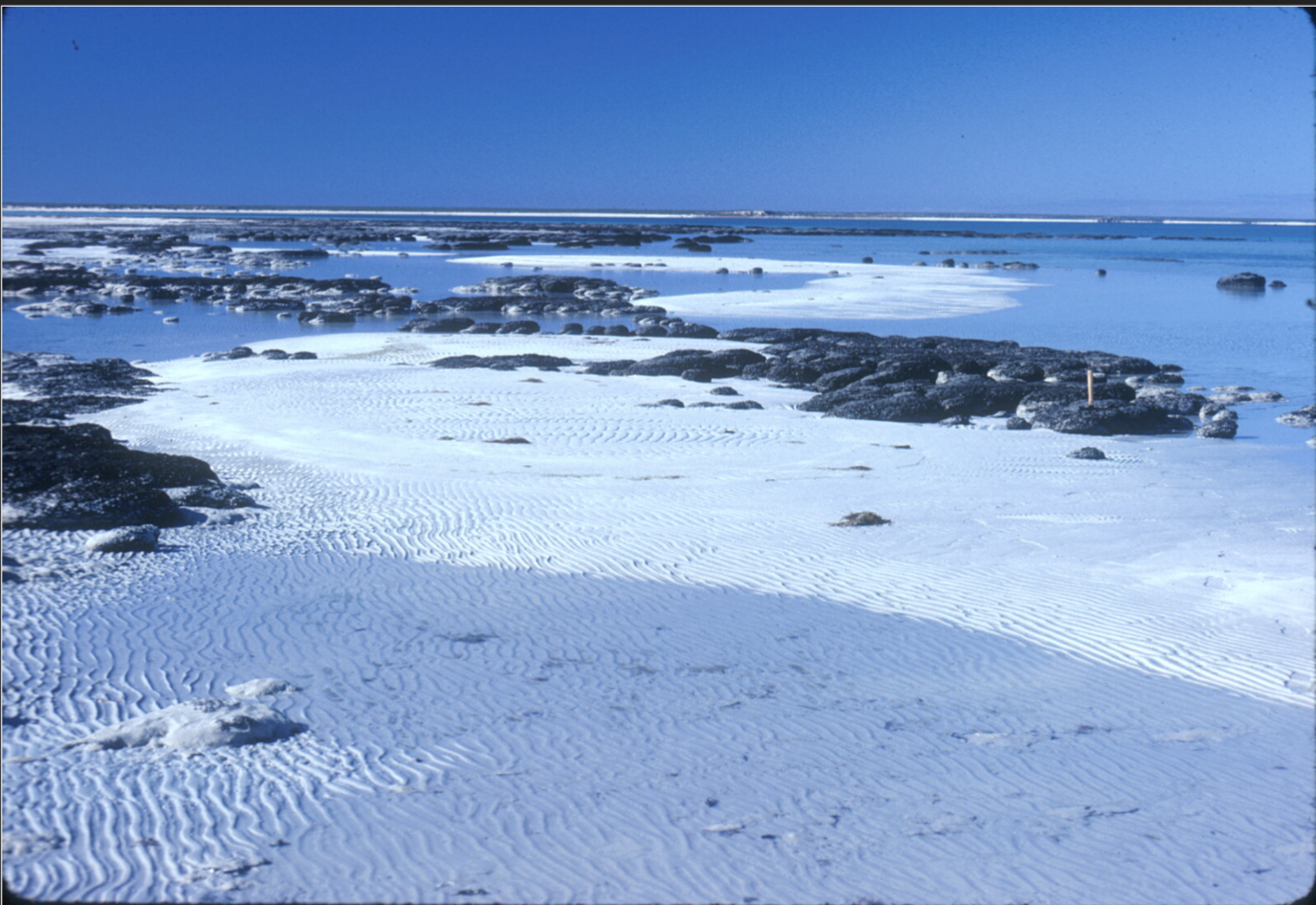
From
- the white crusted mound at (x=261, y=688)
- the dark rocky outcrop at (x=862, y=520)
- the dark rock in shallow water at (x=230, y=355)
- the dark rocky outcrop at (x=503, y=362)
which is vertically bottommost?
the dark rocky outcrop at (x=862, y=520)

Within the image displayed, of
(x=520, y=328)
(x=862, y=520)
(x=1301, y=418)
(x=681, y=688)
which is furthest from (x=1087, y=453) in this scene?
(x=520, y=328)

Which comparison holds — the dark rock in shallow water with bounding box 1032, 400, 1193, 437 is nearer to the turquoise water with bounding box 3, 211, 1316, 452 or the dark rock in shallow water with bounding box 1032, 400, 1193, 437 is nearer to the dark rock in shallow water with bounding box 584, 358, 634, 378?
the turquoise water with bounding box 3, 211, 1316, 452

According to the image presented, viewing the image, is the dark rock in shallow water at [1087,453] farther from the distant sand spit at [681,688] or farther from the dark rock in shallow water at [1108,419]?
the dark rock in shallow water at [1108,419]

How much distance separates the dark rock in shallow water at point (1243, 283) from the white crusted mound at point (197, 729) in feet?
142

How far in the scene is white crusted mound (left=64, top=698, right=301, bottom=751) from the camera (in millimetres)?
5180

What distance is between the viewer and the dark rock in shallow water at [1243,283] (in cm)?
4091

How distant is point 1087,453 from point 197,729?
11.3 metres

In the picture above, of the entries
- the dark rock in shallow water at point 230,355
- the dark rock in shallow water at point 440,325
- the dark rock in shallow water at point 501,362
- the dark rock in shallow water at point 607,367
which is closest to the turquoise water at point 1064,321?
the dark rock in shallow water at point 440,325

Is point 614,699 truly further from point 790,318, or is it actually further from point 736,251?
point 736,251

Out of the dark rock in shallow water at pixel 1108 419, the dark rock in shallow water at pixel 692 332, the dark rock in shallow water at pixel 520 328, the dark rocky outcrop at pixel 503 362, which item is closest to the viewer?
the dark rock in shallow water at pixel 1108 419

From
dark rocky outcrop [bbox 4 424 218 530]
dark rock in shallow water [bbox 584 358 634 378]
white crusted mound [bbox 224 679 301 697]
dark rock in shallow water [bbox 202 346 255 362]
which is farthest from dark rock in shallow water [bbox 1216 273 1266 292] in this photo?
white crusted mound [bbox 224 679 301 697]

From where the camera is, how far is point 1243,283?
41469mm

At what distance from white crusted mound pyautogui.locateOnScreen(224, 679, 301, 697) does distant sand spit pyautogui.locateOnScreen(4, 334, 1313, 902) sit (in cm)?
8

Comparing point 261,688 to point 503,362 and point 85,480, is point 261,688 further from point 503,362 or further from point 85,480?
point 503,362
